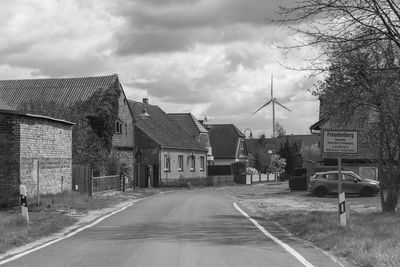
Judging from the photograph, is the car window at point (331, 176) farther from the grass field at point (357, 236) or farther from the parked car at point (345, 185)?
the grass field at point (357, 236)

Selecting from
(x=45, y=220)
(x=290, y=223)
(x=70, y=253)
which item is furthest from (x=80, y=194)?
(x=70, y=253)

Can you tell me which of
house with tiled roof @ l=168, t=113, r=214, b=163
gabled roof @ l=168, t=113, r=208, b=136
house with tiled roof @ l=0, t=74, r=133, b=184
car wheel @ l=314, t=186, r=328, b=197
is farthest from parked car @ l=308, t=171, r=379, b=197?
gabled roof @ l=168, t=113, r=208, b=136

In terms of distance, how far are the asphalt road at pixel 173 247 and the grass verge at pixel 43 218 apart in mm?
967

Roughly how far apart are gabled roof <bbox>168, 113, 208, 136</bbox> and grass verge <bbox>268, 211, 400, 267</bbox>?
51708mm

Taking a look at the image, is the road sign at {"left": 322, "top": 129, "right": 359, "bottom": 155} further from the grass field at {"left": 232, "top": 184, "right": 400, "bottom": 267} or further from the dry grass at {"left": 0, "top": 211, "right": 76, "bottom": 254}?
the dry grass at {"left": 0, "top": 211, "right": 76, "bottom": 254}

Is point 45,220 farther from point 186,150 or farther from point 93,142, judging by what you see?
point 186,150

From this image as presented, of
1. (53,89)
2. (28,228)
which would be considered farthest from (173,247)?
(53,89)

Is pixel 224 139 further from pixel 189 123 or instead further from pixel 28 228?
pixel 28 228

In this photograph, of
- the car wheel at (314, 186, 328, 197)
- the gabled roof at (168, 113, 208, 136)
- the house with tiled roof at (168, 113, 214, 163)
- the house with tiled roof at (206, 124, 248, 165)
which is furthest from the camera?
the house with tiled roof at (206, 124, 248, 165)

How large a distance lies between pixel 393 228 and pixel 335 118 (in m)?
5.78

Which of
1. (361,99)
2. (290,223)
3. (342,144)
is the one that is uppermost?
(361,99)

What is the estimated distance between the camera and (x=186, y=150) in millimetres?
58750

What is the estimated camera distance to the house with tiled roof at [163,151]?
50375 millimetres

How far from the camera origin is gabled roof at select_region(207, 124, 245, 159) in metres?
82.1
